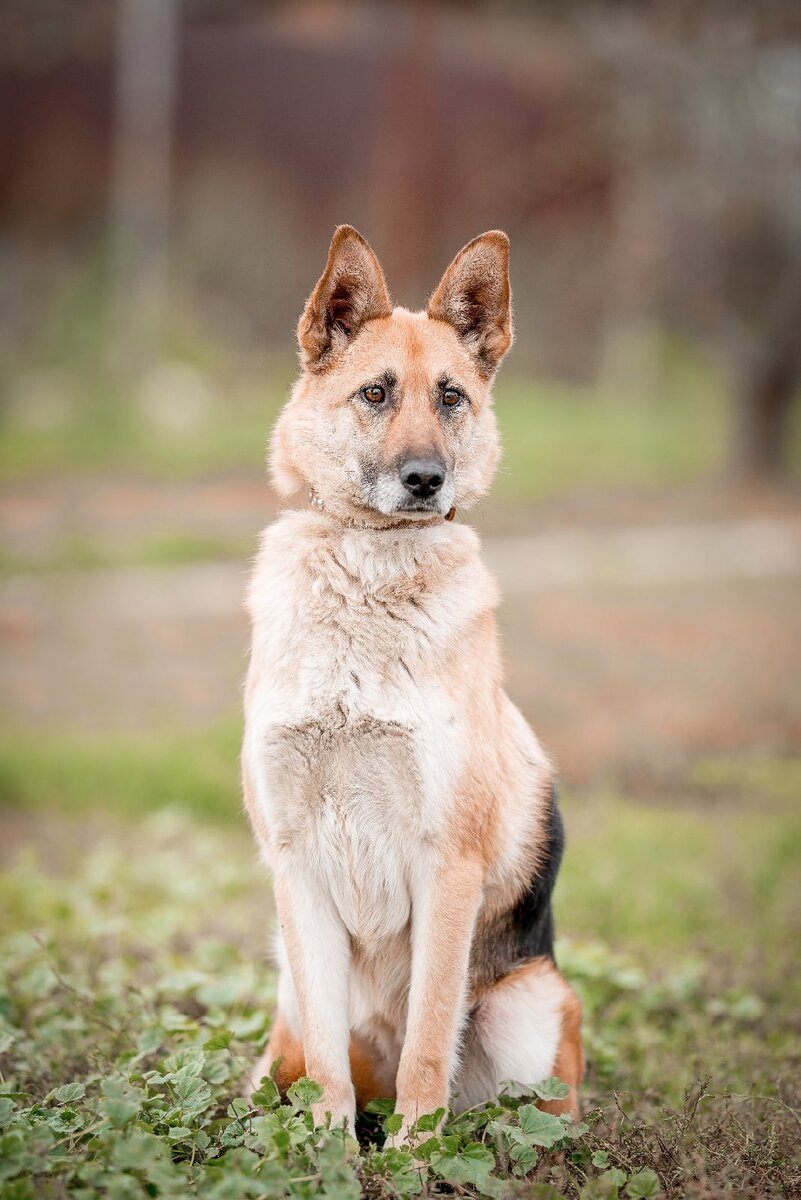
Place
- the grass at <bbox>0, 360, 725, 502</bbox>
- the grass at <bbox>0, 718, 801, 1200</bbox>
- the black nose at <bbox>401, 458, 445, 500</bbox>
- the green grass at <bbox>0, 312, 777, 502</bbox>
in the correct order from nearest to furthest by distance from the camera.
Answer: the grass at <bbox>0, 718, 801, 1200</bbox> < the black nose at <bbox>401, 458, 445, 500</bbox> < the grass at <bbox>0, 360, 725, 502</bbox> < the green grass at <bbox>0, 312, 777, 502</bbox>

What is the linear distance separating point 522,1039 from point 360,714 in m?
1.03

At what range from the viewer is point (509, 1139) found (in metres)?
3.00

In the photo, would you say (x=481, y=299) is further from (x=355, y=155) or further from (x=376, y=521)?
(x=355, y=155)

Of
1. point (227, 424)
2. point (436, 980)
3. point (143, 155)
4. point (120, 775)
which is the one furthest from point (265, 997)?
point (143, 155)

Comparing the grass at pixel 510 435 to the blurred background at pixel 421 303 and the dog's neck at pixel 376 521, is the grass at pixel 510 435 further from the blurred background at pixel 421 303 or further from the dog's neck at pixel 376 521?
the dog's neck at pixel 376 521

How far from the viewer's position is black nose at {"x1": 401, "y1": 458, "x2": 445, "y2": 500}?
316 centimetres

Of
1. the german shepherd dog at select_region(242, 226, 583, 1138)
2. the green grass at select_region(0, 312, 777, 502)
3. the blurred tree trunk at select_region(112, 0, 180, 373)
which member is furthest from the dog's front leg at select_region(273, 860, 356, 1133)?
the blurred tree trunk at select_region(112, 0, 180, 373)

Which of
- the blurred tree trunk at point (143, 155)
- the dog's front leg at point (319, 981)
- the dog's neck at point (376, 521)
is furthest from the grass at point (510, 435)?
the dog's front leg at point (319, 981)

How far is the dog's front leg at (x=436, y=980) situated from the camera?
3016 mm

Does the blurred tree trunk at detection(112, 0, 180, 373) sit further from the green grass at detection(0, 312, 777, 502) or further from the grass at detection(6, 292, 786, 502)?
the green grass at detection(0, 312, 777, 502)

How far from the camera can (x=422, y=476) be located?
3160mm

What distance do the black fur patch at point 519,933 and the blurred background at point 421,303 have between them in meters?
4.30

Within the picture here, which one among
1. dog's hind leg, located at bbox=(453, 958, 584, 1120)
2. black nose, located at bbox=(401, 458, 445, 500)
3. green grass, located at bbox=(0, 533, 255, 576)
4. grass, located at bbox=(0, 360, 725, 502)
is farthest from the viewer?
grass, located at bbox=(0, 360, 725, 502)

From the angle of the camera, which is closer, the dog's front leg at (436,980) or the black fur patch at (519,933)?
the dog's front leg at (436,980)
